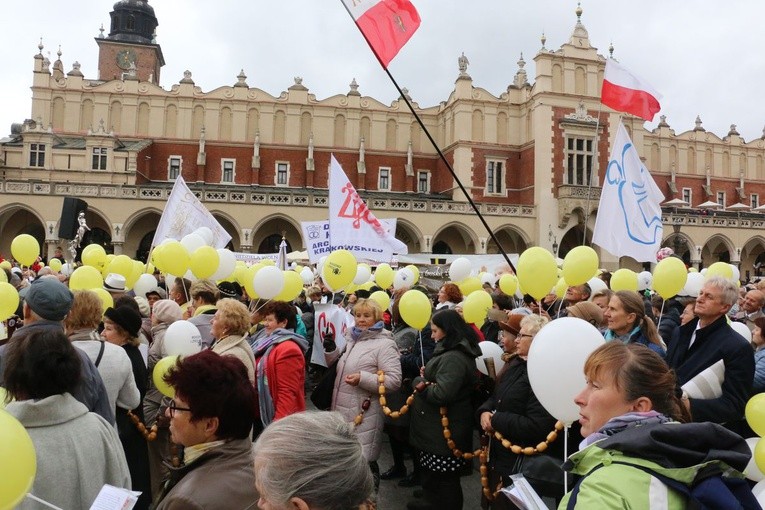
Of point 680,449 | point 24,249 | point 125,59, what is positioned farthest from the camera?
point 125,59

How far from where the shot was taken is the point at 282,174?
33.9 meters

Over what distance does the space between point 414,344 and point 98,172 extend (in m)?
27.4

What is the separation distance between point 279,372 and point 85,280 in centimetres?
321

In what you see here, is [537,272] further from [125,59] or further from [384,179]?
[125,59]

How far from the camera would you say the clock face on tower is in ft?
153

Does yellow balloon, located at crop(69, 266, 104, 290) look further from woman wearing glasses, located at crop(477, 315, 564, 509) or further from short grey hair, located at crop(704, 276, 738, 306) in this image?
short grey hair, located at crop(704, 276, 738, 306)

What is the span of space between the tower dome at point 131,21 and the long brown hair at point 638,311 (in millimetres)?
51905

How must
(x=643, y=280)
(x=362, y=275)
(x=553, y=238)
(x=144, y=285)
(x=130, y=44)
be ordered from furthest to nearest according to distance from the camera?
(x=130, y=44) < (x=553, y=238) < (x=643, y=280) < (x=362, y=275) < (x=144, y=285)

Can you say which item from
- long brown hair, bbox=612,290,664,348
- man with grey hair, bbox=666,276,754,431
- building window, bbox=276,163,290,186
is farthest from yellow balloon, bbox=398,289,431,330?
building window, bbox=276,163,290,186

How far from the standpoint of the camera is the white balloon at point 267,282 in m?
6.03

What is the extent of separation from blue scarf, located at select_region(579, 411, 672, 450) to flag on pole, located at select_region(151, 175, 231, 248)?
8.02 meters

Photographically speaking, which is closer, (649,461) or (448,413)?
(649,461)

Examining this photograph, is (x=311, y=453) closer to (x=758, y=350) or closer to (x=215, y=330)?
(x=215, y=330)

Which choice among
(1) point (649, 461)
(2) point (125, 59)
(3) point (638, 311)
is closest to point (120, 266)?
(3) point (638, 311)
